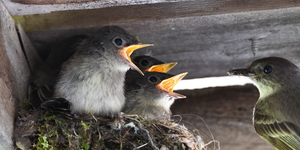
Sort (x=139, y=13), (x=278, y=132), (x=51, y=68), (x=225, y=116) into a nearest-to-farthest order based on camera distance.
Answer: (x=139, y=13) < (x=278, y=132) < (x=51, y=68) < (x=225, y=116)

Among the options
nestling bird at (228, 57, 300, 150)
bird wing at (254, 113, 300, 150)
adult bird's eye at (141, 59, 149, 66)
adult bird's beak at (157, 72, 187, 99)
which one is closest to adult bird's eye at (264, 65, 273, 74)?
nestling bird at (228, 57, 300, 150)

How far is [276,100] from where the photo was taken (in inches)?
134

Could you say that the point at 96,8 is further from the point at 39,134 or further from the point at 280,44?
the point at 280,44

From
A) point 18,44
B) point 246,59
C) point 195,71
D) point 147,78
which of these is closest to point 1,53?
point 18,44

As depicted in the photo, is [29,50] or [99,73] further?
[29,50]

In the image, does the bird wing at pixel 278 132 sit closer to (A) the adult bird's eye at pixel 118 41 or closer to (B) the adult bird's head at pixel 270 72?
(B) the adult bird's head at pixel 270 72

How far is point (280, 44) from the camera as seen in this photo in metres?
3.55

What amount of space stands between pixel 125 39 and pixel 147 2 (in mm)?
553

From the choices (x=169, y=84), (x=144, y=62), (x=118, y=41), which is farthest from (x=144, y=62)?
(x=118, y=41)

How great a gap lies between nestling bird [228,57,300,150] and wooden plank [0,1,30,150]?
5.53 ft

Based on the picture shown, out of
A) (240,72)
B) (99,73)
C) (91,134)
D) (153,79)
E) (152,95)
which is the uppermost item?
(240,72)

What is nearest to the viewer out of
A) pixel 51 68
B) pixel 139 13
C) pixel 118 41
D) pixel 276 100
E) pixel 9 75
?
pixel 9 75

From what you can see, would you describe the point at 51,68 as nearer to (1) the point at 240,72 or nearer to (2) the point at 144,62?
(2) the point at 144,62

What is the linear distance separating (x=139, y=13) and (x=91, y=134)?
3.23 ft
